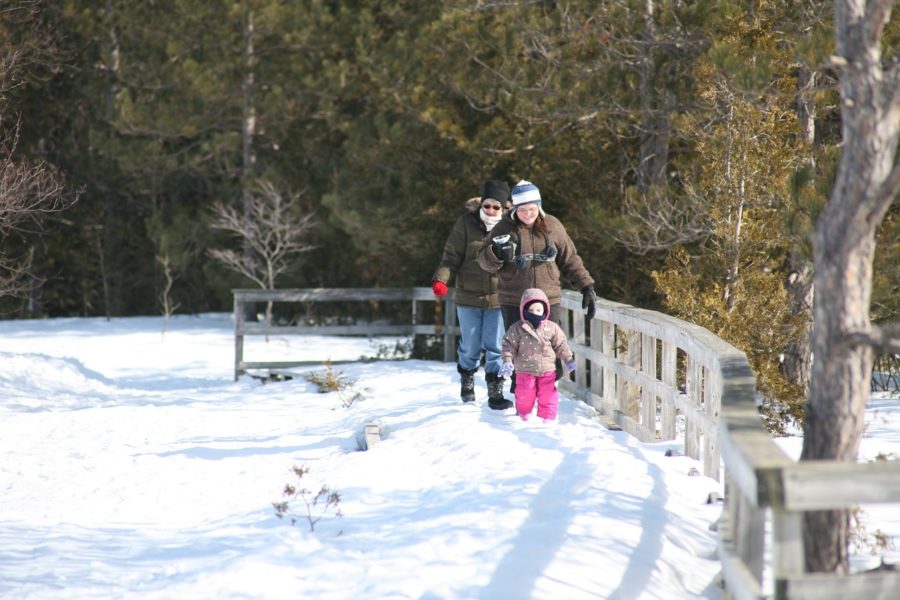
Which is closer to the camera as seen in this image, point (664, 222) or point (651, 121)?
point (664, 222)

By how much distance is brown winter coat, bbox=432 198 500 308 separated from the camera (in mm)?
9250

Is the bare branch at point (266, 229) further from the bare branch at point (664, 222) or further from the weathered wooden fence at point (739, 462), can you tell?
the weathered wooden fence at point (739, 462)

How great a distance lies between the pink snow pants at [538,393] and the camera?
8.43m

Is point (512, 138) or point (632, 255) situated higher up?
point (512, 138)

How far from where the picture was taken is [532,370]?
27.3ft

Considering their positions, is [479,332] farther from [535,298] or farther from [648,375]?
[648,375]

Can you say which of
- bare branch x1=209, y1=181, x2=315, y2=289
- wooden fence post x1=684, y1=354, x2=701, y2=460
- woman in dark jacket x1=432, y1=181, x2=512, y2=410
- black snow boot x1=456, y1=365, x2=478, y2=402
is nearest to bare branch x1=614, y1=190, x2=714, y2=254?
woman in dark jacket x1=432, y1=181, x2=512, y2=410

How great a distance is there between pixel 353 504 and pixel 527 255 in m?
2.78

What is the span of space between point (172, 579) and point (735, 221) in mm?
7374

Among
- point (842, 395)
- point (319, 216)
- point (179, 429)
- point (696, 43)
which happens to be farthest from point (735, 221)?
point (319, 216)

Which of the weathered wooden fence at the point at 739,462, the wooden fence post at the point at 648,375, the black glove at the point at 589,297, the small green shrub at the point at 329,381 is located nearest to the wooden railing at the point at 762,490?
the weathered wooden fence at the point at 739,462

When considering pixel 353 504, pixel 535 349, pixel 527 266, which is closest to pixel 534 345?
pixel 535 349

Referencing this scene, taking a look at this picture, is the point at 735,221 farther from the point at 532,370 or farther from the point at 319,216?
the point at 319,216

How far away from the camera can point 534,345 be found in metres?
8.31
